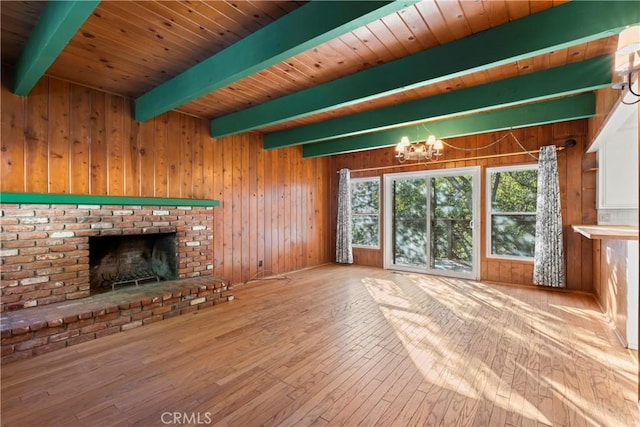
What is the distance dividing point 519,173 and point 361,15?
4438mm

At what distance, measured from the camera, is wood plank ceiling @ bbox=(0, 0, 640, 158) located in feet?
6.52

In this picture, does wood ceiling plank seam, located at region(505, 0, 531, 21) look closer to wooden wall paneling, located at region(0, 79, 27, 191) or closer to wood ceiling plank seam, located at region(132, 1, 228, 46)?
wood ceiling plank seam, located at region(132, 1, 228, 46)

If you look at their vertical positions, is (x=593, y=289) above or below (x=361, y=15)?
below

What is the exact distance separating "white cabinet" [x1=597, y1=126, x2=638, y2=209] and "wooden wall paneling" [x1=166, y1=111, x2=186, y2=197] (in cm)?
528

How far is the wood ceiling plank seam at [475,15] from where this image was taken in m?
1.96

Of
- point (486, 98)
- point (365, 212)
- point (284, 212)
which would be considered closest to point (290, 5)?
point (486, 98)

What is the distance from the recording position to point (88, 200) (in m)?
3.08

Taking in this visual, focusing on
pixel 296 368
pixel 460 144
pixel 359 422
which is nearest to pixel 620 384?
pixel 359 422

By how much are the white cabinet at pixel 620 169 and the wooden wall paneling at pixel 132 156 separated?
18.2 feet

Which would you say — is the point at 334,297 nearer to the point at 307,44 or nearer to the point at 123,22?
the point at 307,44

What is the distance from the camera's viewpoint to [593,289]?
418 cm

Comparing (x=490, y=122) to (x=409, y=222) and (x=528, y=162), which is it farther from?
(x=409, y=222)

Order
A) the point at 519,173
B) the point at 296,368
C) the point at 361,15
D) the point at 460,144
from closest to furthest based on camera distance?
the point at 361,15, the point at 296,368, the point at 519,173, the point at 460,144

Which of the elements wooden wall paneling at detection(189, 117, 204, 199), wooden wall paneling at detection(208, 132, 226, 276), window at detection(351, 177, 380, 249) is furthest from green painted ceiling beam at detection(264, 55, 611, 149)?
window at detection(351, 177, 380, 249)
